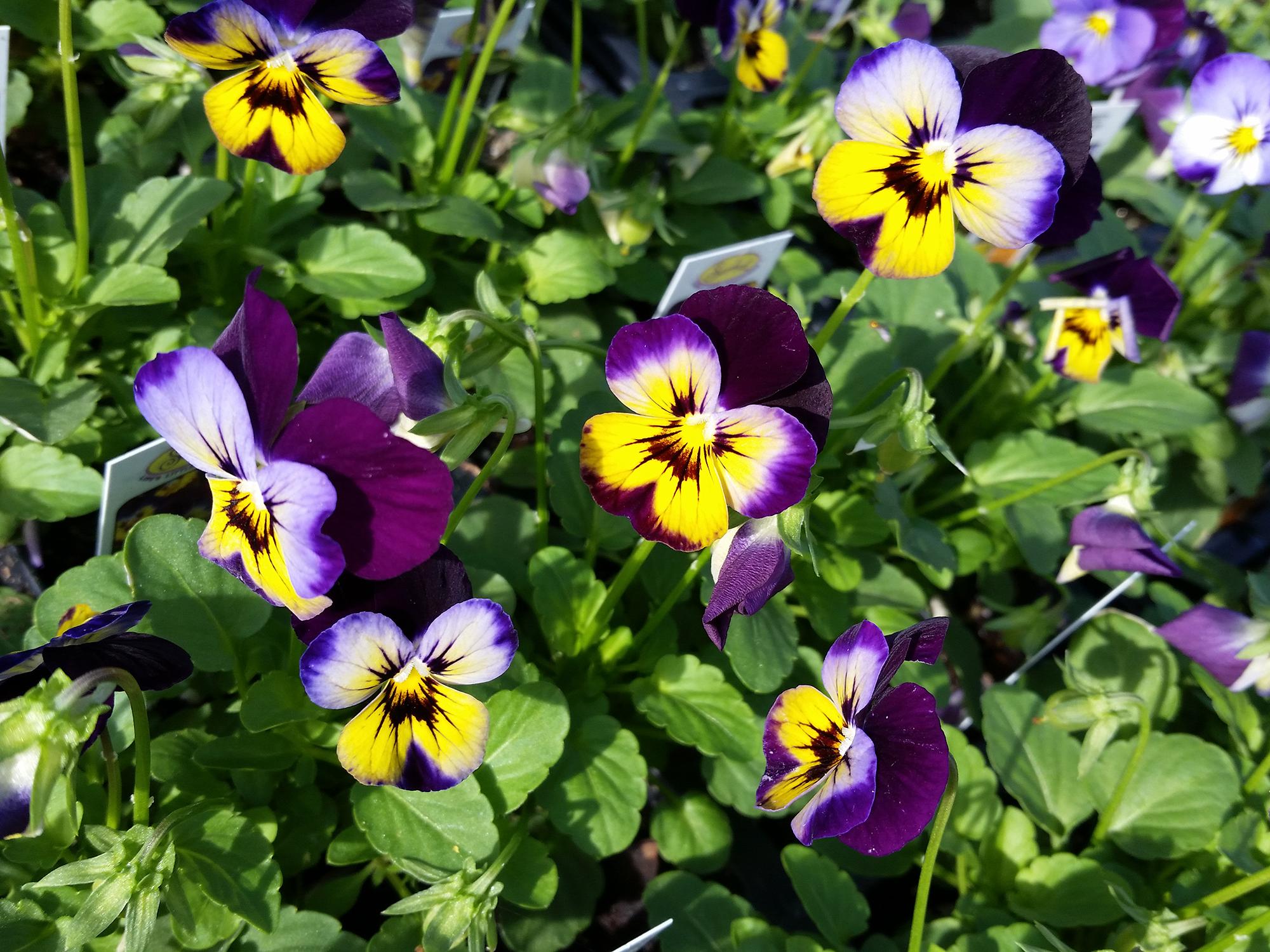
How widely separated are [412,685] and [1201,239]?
69.8 inches

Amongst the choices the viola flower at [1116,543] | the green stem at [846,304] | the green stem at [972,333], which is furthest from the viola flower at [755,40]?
the viola flower at [1116,543]

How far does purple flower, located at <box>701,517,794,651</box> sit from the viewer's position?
104 cm

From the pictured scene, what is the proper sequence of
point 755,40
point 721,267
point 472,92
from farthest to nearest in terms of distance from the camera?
point 755,40 < point 472,92 < point 721,267

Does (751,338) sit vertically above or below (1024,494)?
above

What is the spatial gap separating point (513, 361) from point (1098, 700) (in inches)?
38.7

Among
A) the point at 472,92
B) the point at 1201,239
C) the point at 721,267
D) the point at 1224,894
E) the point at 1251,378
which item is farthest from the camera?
the point at 1251,378

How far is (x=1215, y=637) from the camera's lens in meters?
1.61

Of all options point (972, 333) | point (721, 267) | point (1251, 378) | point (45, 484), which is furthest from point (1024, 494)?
point (45, 484)

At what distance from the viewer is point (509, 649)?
0.93 meters

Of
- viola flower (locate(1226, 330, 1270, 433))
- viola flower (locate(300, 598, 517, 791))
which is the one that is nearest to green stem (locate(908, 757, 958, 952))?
viola flower (locate(300, 598, 517, 791))

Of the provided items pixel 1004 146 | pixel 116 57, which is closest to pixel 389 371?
pixel 1004 146

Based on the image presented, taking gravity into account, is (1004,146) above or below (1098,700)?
above

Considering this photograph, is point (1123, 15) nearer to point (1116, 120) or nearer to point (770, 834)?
point (1116, 120)

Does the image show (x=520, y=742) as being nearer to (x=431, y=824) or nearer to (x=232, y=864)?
(x=431, y=824)
